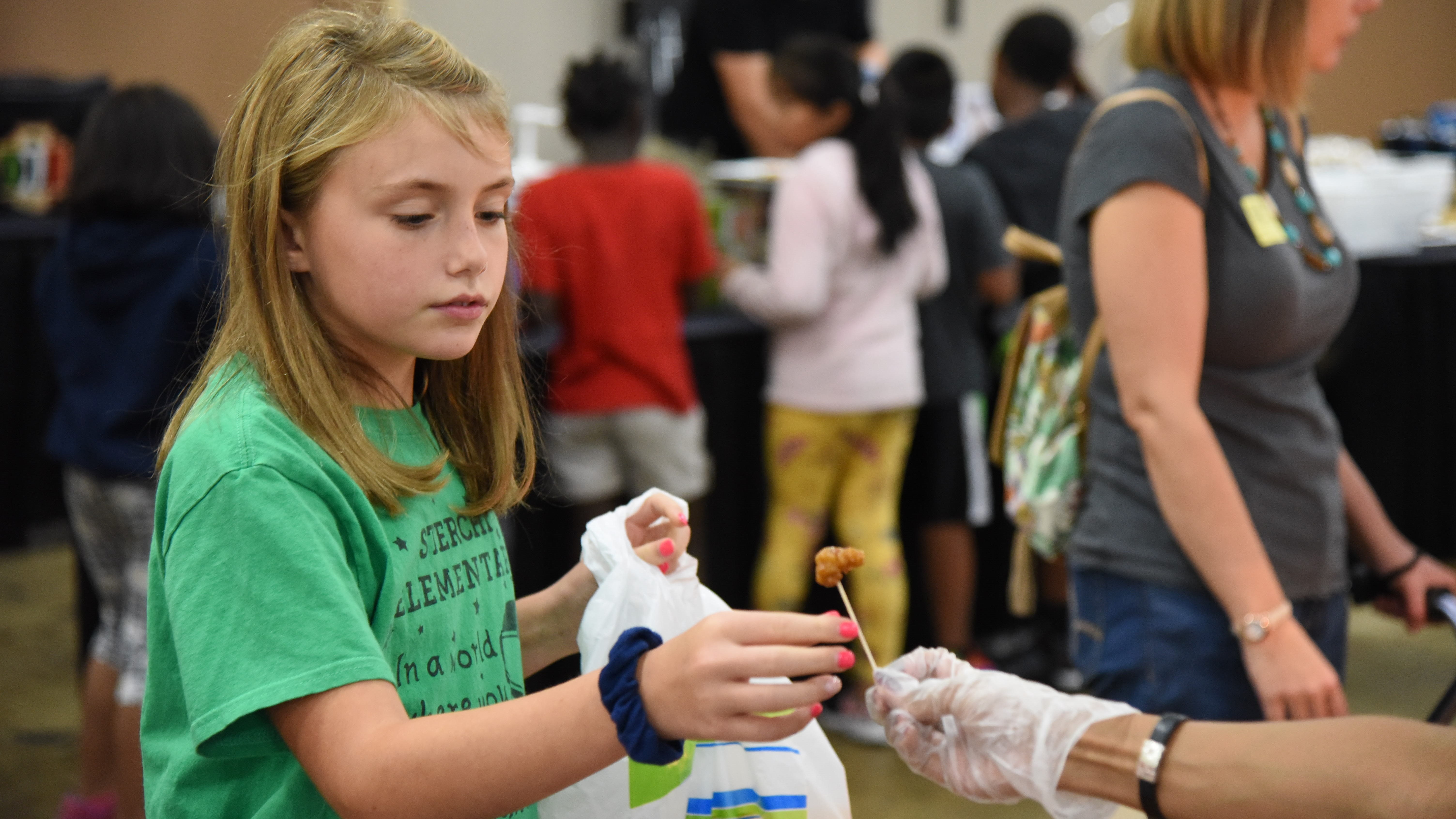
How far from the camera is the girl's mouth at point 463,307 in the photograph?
2.97 ft

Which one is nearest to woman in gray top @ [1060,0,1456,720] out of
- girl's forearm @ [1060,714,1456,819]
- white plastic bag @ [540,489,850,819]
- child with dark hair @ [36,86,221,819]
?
girl's forearm @ [1060,714,1456,819]

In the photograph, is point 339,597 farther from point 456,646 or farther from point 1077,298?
point 1077,298

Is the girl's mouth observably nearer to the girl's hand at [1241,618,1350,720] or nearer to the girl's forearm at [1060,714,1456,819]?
the girl's forearm at [1060,714,1456,819]

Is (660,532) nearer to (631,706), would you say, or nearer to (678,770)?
(678,770)

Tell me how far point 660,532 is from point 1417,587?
118 centimetres

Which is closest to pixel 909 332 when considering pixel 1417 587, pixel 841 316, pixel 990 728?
pixel 841 316

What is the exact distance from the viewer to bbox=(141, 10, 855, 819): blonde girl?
0.77 metres

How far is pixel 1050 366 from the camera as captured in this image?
1749mm

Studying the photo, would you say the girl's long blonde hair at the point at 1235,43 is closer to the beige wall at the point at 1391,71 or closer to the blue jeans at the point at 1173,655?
the blue jeans at the point at 1173,655

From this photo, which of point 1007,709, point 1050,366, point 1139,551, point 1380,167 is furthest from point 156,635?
point 1380,167

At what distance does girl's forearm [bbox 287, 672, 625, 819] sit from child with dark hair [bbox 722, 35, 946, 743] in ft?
7.86

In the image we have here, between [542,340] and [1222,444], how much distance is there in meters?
1.94

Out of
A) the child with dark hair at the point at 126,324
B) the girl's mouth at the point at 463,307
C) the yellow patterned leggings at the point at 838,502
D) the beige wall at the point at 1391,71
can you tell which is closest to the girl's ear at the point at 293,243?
the girl's mouth at the point at 463,307

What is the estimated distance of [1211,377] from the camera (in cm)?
149
